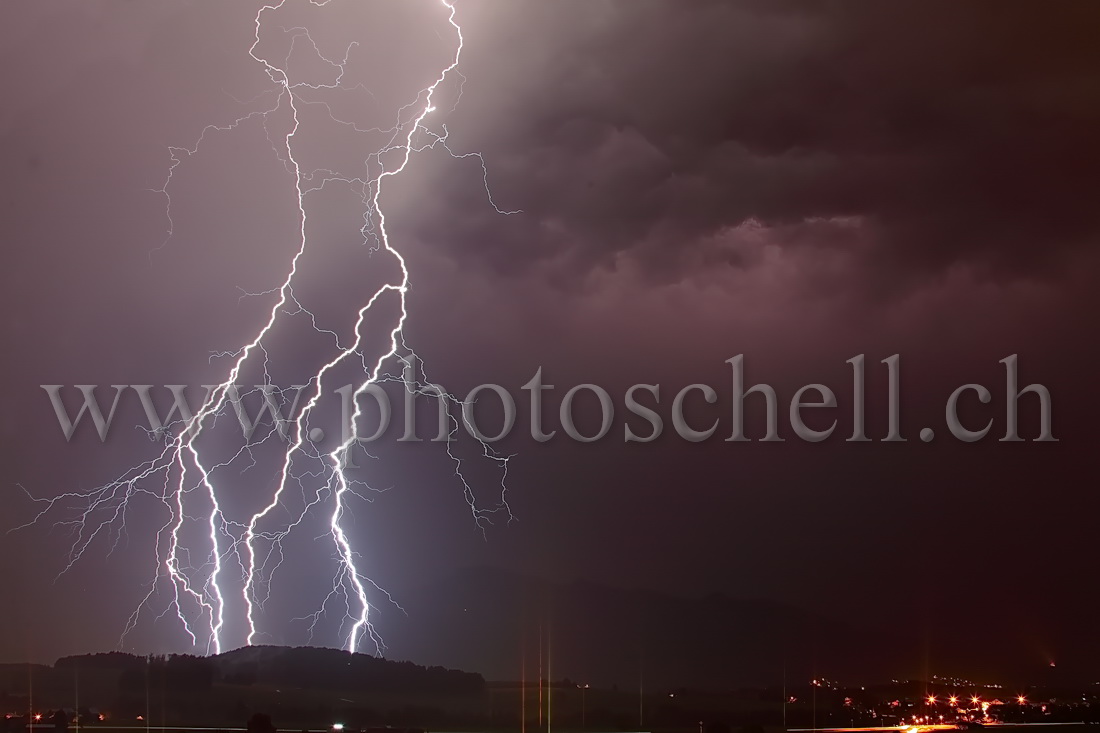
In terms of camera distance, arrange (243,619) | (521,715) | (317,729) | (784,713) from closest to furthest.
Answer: (243,619) → (317,729) → (521,715) → (784,713)

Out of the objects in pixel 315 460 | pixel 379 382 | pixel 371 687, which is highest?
pixel 379 382

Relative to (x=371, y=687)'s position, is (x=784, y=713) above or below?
below

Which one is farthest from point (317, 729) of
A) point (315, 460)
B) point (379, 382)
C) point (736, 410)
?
point (736, 410)

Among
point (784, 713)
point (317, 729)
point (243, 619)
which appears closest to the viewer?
point (243, 619)

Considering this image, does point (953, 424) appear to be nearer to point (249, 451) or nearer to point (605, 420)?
point (605, 420)

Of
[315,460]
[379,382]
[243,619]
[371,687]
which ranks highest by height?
[379,382]

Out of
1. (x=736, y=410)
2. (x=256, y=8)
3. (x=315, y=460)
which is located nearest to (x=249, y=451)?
(x=315, y=460)

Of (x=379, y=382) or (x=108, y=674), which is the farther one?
(x=108, y=674)

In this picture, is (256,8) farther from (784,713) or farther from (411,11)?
(784,713)

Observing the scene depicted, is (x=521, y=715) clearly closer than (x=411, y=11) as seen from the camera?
No
